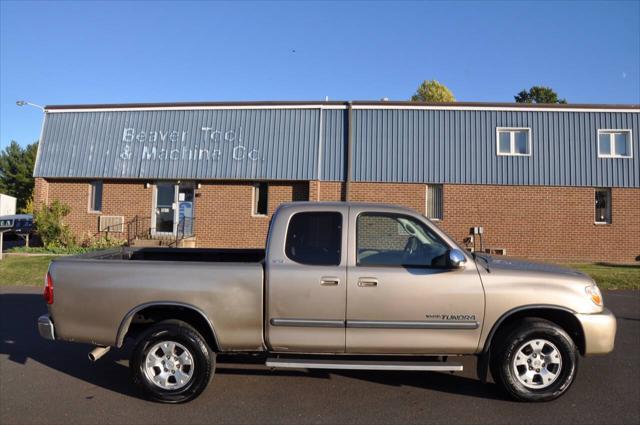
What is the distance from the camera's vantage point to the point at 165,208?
18641mm

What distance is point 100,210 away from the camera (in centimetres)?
1891

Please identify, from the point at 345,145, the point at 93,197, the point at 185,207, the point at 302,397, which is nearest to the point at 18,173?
the point at 93,197

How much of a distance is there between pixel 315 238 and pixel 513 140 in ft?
A: 46.8

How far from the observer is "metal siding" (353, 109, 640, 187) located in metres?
16.9

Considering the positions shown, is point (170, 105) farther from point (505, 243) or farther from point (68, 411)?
point (68, 411)

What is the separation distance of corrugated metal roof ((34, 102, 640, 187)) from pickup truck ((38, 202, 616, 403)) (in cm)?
1268

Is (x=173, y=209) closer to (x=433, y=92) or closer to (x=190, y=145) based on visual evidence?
(x=190, y=145)

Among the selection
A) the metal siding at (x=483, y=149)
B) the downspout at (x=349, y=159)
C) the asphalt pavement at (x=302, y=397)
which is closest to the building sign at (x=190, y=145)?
the downspout at (x=349, y=159)

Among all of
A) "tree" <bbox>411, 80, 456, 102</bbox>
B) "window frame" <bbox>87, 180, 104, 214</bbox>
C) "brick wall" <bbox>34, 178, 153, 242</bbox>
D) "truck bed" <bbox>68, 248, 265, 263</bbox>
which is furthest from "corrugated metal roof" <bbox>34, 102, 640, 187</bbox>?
"tree" <bbox>411, 80, 456, 102</bbox>

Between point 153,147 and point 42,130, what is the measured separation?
15.4 feet

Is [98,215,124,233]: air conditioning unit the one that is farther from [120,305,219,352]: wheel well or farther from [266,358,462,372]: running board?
[266,358,462,372]: running board

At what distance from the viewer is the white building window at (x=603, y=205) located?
1711cm

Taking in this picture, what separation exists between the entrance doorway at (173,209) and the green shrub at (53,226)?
3099mm

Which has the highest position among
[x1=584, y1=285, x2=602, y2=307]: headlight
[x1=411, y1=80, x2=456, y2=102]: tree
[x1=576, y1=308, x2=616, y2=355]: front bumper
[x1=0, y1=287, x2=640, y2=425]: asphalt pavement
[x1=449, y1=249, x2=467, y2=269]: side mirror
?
[x1=411, y1=80, x2=456, y2=102]: tree
